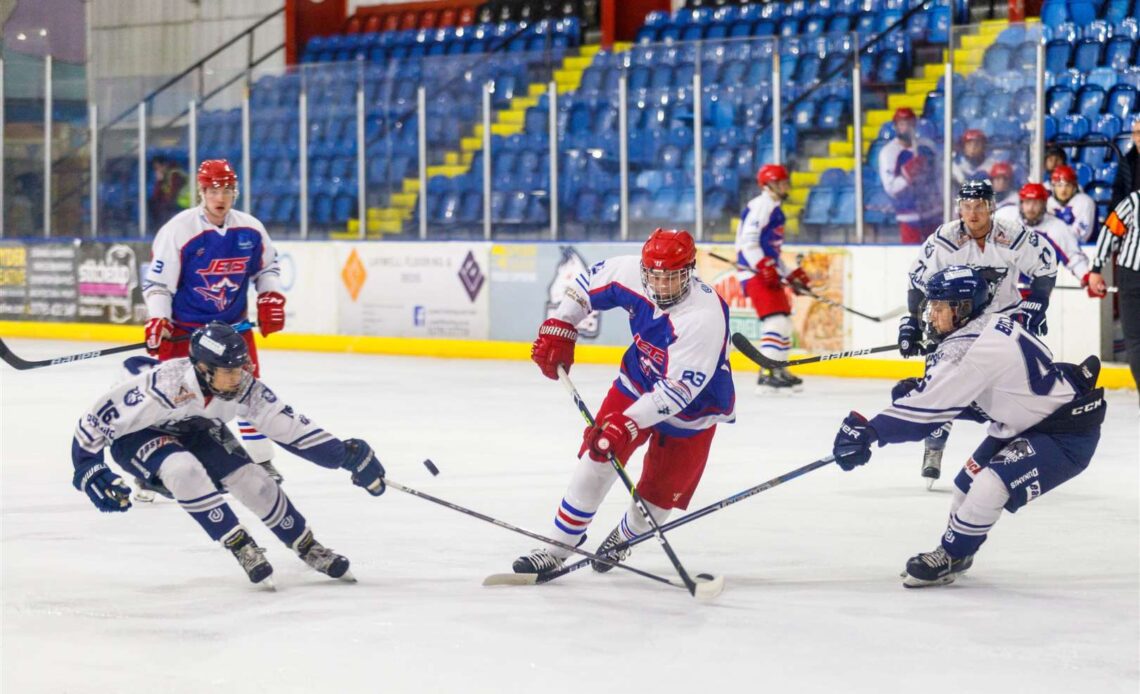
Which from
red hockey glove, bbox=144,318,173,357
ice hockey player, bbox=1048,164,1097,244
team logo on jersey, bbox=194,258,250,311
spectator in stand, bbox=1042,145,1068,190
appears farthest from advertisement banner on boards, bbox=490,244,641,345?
red hockey glove, bbox=144,318,173,357

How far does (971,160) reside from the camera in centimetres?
1027

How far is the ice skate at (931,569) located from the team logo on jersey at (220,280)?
291 cm

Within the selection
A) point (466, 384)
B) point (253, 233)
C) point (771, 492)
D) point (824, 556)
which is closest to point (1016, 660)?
point (824, 556)

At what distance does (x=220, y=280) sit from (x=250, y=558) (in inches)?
79.3

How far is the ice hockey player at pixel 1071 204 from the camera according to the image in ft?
31.7

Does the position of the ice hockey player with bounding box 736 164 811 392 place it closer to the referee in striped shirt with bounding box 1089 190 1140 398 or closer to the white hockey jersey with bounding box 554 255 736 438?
the referee in striped shirt with bounding box 1089 190 1140 398

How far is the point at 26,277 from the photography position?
47.1 feet

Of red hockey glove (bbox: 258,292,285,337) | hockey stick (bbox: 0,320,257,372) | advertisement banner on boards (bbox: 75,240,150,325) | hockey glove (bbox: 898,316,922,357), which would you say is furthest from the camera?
advertisement banner on boards (bbox: 75,240,150,325)

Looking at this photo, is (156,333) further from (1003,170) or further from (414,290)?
(414,290)

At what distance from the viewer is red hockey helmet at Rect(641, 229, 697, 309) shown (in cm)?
438

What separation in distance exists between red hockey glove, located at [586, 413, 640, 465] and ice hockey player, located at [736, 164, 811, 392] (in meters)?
5.10

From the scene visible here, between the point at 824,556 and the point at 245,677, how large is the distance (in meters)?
2.01

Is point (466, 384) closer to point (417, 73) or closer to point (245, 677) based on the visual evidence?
point (417, 73)

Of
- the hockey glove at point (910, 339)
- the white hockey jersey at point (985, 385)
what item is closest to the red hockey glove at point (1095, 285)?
the hockey glove at point (910, 339)
